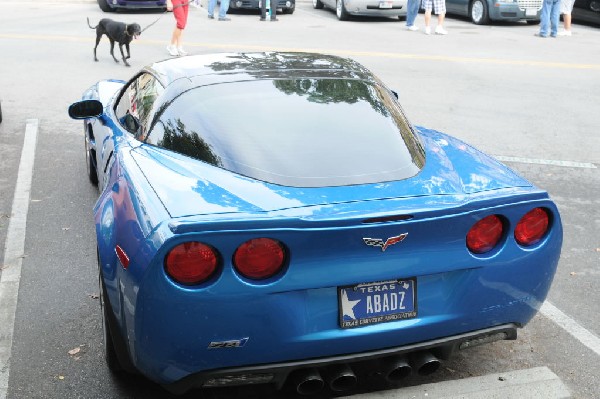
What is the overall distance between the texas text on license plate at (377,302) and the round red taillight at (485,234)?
0.33 meters

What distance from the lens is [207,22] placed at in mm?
20188

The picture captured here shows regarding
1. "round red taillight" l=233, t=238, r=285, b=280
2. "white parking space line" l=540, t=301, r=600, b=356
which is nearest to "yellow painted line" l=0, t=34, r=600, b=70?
"white parking space line" l=540, t=301, r=600, b=356

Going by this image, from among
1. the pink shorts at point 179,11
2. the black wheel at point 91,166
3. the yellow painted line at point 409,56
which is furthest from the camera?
the yellow painted line at point 409,56

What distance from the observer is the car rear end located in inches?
122

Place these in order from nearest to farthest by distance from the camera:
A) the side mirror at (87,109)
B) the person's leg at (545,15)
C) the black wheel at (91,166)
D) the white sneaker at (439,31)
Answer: the side mirror at (87,109), the black wheel at (91,166), the person's leg at (545,15), the white sneaker at (439,31)

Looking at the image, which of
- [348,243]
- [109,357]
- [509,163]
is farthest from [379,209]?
[509,163]

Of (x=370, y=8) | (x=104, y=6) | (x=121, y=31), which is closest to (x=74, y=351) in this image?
(x=121, y=31)

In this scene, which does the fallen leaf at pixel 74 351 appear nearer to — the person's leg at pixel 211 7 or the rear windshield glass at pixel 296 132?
the rear windshield glass at pixel 296 132

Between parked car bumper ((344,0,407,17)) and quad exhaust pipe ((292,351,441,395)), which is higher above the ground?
quad exhaust pipe ((292,351,441,395))

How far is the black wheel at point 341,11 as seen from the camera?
20984 millimetres

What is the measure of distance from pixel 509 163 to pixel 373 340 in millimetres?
5251

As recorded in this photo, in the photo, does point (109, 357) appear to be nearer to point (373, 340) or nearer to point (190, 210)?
point (190, 210)

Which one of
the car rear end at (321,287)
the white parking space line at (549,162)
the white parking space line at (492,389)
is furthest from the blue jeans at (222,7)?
the car rear end at (321,287)

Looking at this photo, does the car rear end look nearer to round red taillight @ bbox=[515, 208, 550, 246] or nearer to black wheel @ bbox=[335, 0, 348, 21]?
round red taillight @ bbox=[515, 208, 550, 246]
